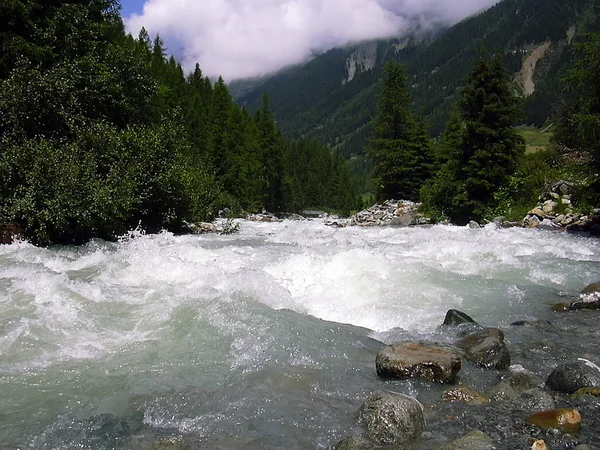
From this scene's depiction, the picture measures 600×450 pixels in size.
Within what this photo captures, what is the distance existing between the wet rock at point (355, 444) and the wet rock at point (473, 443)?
2.22ft

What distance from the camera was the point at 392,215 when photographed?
109ft

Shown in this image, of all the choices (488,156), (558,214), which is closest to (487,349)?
(558,214)

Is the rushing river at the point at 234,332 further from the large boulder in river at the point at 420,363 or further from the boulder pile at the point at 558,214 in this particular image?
the boulder pile at the point at 558,214

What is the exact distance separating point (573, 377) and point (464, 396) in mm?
1419

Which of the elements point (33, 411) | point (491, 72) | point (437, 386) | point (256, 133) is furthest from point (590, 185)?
point (256, 133)

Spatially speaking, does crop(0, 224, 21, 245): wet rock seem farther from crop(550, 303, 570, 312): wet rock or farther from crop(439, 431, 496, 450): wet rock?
crop(550, 303, 570, 312): wet rock

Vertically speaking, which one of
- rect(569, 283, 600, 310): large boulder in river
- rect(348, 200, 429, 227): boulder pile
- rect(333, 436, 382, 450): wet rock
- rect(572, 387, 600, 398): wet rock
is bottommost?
rect(348, 200, 429, 227): boulder pile

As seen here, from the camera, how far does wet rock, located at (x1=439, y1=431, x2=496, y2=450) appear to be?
4508 mm

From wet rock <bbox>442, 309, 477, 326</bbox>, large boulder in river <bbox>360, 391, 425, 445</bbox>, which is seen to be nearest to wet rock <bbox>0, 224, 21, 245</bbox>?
wet rock <bbox>442, 309, 477, 326</bbox>

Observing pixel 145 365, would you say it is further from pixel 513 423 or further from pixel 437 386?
pixel 513 423

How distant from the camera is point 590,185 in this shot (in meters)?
19.3

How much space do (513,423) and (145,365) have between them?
477 centimetres

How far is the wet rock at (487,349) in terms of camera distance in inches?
260

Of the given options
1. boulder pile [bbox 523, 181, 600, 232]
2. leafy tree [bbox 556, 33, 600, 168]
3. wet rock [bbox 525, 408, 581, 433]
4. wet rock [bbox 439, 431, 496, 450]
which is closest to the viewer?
wet rock [bbox 439, 431, 496, 450]
